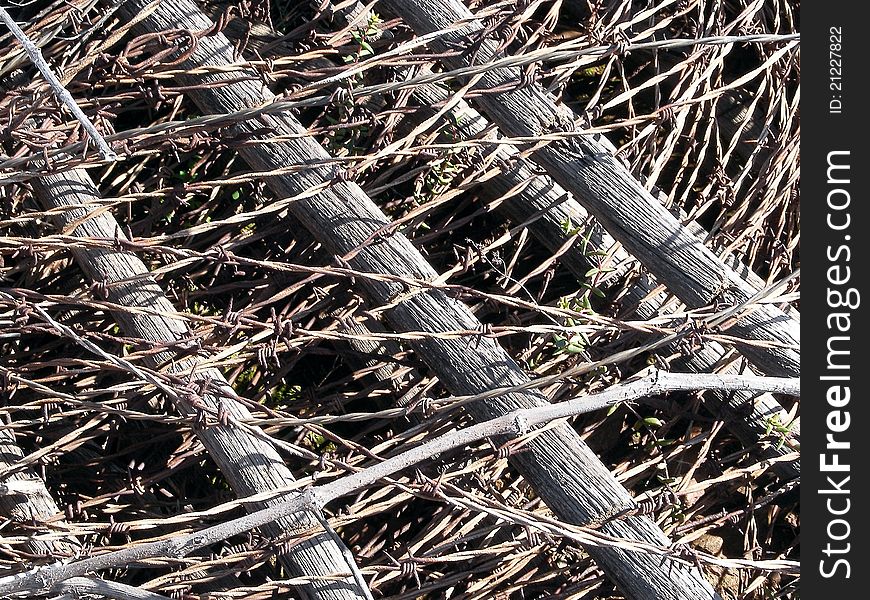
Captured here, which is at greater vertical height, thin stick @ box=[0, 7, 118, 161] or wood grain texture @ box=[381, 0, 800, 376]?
thin stick @ box=[0, 7, 118, 161]

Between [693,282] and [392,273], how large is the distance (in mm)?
655

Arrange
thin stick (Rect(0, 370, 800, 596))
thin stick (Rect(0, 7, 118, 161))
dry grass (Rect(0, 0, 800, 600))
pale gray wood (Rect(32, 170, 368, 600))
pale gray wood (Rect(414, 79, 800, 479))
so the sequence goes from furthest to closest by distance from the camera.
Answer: pale gray wood (Rect(414, 79, 800, 479))
dry grass (Rect(0, 0, 800, 600))
pale gray wood (Rect(32, 170, 368, 600))
thin stick (Rect(0, 370, 800, 596))
thin stick (Rect(0, 7, 118, 161))

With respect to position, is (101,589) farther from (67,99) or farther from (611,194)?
(611,194)

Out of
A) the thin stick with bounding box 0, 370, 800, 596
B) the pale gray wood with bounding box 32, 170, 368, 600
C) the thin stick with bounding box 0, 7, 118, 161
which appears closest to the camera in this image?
the thin stick with bounding box 0, 7, 118, 161

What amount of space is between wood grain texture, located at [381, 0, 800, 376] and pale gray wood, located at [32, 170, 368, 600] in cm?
85

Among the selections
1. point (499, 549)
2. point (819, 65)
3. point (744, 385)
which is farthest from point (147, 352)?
point (819, 65)

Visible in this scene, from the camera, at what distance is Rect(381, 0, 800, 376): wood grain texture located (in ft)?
5.72

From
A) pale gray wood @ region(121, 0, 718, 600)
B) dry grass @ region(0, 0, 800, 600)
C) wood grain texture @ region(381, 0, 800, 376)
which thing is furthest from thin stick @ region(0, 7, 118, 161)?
wood grain texture @ region(381, 0, 800, 376)

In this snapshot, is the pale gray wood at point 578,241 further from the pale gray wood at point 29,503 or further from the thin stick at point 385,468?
the pale gray wood at point 29,503

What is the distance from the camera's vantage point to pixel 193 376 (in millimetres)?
1685

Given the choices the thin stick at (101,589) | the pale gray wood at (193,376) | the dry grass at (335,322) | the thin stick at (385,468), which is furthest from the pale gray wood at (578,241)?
the thin stick at (101,589)

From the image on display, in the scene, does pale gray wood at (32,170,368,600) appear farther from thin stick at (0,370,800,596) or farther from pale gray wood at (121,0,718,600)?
pale gray wood at (121,0,718,600)

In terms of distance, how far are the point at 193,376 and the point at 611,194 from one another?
98cm

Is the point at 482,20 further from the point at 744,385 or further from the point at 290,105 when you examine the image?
the point at 744,385
